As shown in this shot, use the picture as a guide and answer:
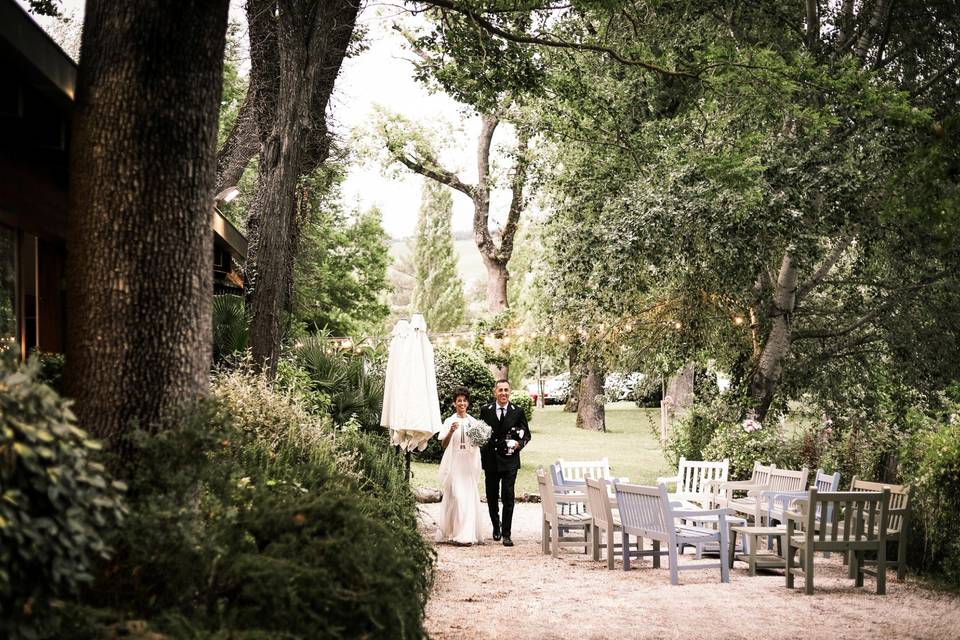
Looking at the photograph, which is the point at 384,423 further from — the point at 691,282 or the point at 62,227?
the point at 691,282

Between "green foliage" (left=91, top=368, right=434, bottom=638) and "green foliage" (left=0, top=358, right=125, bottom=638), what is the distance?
0.59 metres

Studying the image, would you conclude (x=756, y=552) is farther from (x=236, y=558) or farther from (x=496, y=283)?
(x=496, y=283)

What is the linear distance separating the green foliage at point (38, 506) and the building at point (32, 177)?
5.38 ft

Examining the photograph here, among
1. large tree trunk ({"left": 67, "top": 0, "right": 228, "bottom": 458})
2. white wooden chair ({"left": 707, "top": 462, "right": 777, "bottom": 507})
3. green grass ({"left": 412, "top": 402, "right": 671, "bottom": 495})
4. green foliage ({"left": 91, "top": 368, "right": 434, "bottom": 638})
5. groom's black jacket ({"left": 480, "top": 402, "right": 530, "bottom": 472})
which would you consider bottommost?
green grass ({"left": 412, "top": 402, "right": 671, "bottom": 495})

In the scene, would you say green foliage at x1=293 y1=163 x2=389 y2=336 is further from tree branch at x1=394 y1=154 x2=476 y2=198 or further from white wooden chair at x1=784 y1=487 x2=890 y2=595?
white wooden chair at x1=784 y1=487 x2=890 y2=595

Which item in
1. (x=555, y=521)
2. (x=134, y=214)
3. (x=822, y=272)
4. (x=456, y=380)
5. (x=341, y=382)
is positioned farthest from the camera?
(x=456, y=380)

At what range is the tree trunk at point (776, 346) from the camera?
→ 1619cm

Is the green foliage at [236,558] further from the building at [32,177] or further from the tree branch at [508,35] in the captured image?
the tree branch at [508,35]

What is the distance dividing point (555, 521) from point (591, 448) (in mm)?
15284

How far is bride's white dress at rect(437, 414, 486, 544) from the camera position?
12.0 m

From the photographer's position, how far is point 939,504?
9539mm

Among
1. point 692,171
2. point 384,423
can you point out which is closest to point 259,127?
point 384,423

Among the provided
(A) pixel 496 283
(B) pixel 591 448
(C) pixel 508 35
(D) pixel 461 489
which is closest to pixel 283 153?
(C) pixel 508 35

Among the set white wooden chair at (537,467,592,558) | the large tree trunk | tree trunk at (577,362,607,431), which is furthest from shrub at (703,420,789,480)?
tree trunk at (577,362,607,431)
